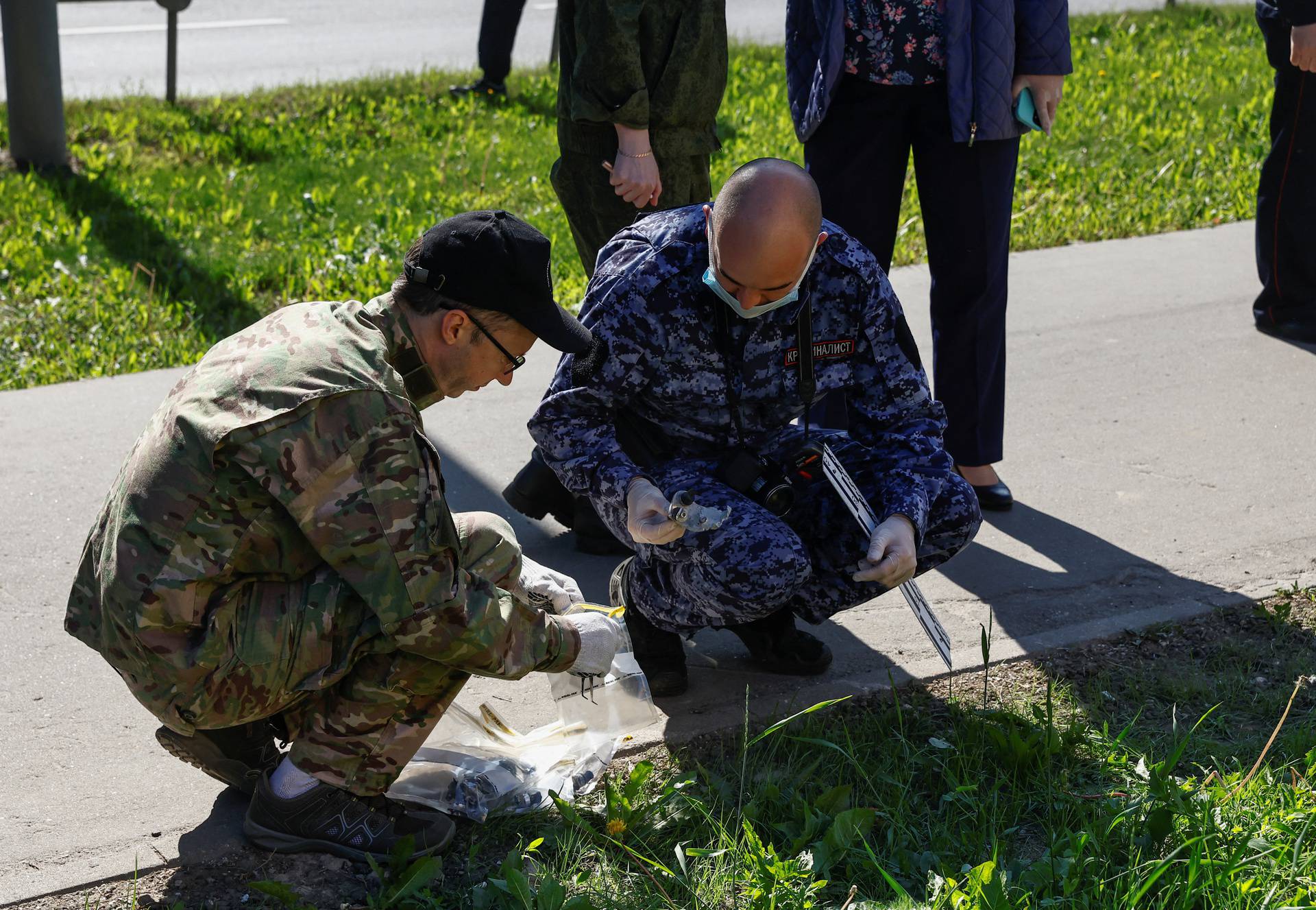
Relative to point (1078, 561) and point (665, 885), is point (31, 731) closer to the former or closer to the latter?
point (665, 885)

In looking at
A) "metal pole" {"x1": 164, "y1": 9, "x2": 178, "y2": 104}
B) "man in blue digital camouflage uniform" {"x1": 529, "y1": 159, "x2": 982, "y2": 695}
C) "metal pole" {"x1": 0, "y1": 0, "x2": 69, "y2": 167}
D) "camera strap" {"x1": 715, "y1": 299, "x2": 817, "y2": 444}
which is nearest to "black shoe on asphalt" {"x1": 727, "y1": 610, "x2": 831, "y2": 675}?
"man in blue digital camouflage uniform" {"x1": 529, "y1": 159, "x2": 982, "y2": 695}

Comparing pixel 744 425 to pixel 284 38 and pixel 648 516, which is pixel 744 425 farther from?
pixel 284 38

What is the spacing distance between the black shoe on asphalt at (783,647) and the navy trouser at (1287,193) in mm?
3382

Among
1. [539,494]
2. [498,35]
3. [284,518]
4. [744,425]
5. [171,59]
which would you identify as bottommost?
[539,494]

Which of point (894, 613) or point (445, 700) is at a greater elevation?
point (445, 700)

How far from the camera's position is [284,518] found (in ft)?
7.61

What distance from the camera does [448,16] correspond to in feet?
44.4

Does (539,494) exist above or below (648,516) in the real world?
below

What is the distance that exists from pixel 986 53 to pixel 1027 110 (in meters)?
0.21

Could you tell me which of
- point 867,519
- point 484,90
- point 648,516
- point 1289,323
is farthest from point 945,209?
point 484,90

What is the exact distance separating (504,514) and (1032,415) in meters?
2.03

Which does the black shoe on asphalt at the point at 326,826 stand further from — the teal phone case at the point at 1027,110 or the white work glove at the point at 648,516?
the teal phone case at the point at 1027,110

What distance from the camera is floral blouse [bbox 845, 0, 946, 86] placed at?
392 centimetres

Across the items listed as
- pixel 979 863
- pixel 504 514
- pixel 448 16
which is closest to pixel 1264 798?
pixel 979 863
